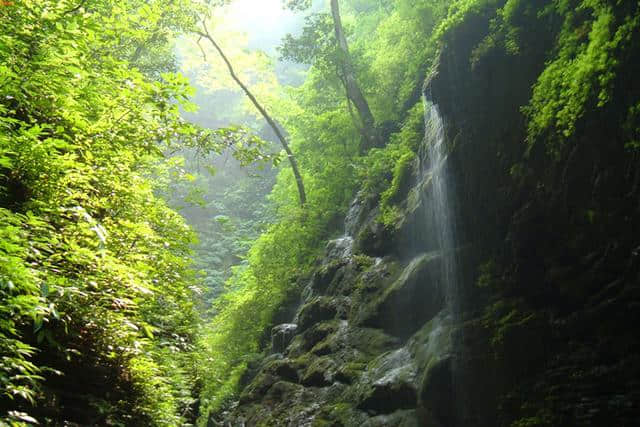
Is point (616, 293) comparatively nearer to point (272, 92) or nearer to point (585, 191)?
point (585, 191)

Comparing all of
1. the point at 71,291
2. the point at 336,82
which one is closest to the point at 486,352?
the point at 71,291

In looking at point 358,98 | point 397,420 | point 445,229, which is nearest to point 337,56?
point 358,98

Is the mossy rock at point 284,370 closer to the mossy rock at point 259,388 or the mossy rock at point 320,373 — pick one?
the mossy rock at point 259,388

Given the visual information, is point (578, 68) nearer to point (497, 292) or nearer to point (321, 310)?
point (497, 292)

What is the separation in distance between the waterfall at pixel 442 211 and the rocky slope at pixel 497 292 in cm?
9

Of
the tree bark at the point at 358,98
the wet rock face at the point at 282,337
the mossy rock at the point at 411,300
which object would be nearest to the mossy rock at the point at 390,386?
the mossy rock at the point at 411,300

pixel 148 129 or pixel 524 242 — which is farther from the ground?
pixel 148 129

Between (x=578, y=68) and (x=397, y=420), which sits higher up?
(x=578, y=68)

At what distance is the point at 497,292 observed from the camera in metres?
6.25

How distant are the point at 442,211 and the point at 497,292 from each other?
1803 millimetres

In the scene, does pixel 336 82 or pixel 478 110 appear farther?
pixel 336 82

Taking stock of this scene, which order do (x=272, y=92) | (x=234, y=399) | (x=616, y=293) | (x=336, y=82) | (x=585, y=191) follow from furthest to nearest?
(x=272, y=92) < (x=336, y=82) < (x=234, y=399) < (x=585, y=191) < (x=616, y=293)

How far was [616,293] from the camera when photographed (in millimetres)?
4523

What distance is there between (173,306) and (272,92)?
17.6 m
